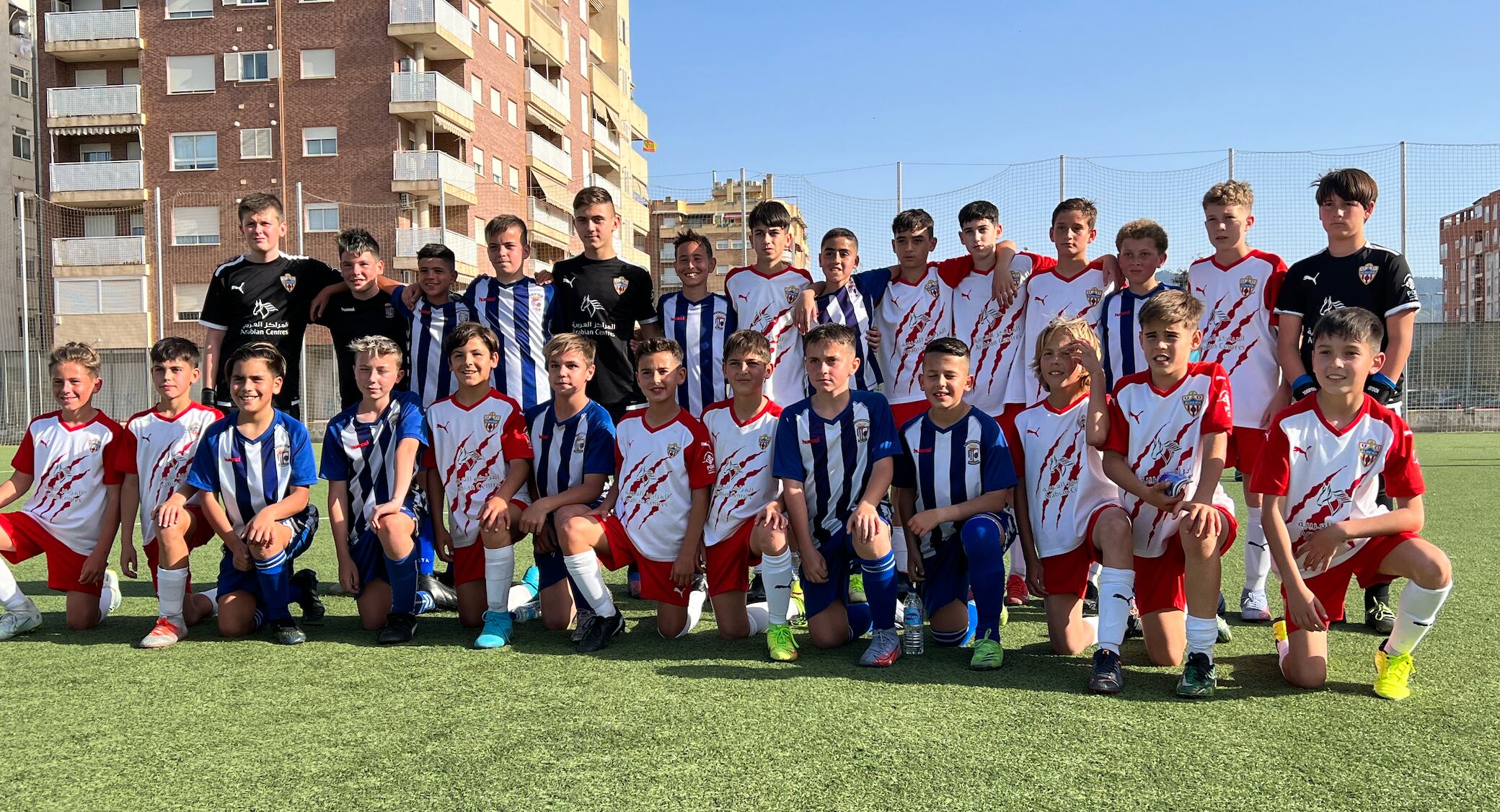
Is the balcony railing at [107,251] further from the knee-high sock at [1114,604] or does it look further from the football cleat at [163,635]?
the knee-high sock at [1114,604]

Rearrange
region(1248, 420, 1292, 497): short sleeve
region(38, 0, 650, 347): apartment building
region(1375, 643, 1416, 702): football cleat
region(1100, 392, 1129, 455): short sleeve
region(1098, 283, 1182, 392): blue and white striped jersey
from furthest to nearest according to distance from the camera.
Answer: region(38, 0, 650, 347): apartment building → region(1098, 283, 1182, 392): blue and white striped jersey → region(1100, 392, 1129, 455): short sleeve → region(1248, 420, 1292, 497): short sleeve → region(1375, 643, 1416, 702): football cleat

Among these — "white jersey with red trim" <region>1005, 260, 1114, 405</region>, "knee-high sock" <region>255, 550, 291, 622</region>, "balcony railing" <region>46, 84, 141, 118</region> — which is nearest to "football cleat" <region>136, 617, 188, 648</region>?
"knee-high sock" <region>255, 550, 291, 622</region>

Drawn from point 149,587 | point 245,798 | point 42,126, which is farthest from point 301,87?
point 245,798

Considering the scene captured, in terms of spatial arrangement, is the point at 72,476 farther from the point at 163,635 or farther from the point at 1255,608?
the point at 1255,608

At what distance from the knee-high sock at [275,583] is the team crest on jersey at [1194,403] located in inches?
132

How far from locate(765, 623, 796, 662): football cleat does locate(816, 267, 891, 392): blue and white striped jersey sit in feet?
5.47

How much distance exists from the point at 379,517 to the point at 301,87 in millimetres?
26342

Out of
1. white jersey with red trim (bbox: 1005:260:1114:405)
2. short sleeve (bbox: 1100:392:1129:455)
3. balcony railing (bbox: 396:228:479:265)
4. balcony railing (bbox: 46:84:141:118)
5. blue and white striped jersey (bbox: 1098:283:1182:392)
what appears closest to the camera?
short sleeve (bbox: 1100:392:1129:455)

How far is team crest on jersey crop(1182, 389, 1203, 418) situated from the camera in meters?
3.43

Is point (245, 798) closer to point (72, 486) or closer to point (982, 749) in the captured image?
point (982, 749)

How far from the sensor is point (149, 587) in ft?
17.1

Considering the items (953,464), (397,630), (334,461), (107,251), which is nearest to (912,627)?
(953,464)

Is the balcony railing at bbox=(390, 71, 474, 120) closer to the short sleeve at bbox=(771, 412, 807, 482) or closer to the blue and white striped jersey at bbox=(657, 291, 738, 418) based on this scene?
the blue and white striped jersey at bbox=(657, 291, 738, 418)

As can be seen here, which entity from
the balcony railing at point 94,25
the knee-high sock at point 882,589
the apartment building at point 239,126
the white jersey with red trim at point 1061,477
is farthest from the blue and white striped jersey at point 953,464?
the balcony railing at point 94,25
